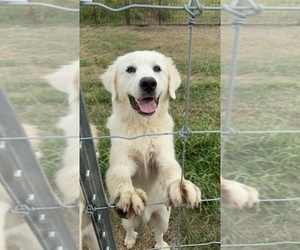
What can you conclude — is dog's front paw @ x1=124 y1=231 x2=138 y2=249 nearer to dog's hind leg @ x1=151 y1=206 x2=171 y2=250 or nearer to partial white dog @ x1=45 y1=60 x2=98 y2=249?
dog's hind leg @ x1=151 y1=206 x2=171 y2=250

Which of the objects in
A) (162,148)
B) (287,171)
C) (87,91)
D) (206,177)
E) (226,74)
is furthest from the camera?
(87,91)

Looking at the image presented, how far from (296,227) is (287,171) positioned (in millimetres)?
190

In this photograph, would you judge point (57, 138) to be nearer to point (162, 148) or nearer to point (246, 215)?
point (246, 215)

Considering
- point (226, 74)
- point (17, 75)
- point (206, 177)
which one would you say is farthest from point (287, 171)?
point (206, 177)

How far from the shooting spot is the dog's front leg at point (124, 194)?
5.12ft

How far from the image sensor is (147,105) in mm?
2029

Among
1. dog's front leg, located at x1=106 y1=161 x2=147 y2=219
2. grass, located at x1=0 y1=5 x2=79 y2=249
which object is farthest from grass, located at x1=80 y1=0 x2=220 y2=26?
grass, located at x1=0 y1=5 x2=79 y2=249

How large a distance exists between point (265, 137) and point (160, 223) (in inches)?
46.3

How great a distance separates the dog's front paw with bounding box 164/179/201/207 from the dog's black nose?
0.53 metres

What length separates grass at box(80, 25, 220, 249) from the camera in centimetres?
254

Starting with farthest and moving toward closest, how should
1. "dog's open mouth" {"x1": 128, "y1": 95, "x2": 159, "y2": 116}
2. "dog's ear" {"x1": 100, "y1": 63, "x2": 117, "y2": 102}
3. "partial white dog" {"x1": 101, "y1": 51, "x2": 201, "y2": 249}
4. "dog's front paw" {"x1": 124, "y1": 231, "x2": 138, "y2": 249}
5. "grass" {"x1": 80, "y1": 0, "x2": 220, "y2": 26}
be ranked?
"grass" {"x1": 80, "y1": 0, "x2": 220, "y2": 26} < "dog's front paw" {"x1": 124, "y1": 231, "x2": 138, "y2": 249} < "dog's ear" {"x1": 100, "y1": 63, "x2": 117, "y2": 102} < "dog's open mouth" {"x1": 128, "y1": 95, "x2": 159, "y2": 116} < "partial white dog" {"x1": 101, "y1": 51, "x2": 201, "y2": 249}

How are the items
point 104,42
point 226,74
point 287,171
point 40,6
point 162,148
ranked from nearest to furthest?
point 40,6
point 226,74
point 287,171
point 162,148
point 104,42

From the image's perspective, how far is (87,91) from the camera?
3781 mm

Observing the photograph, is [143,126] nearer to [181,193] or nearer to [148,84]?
[148,84]
